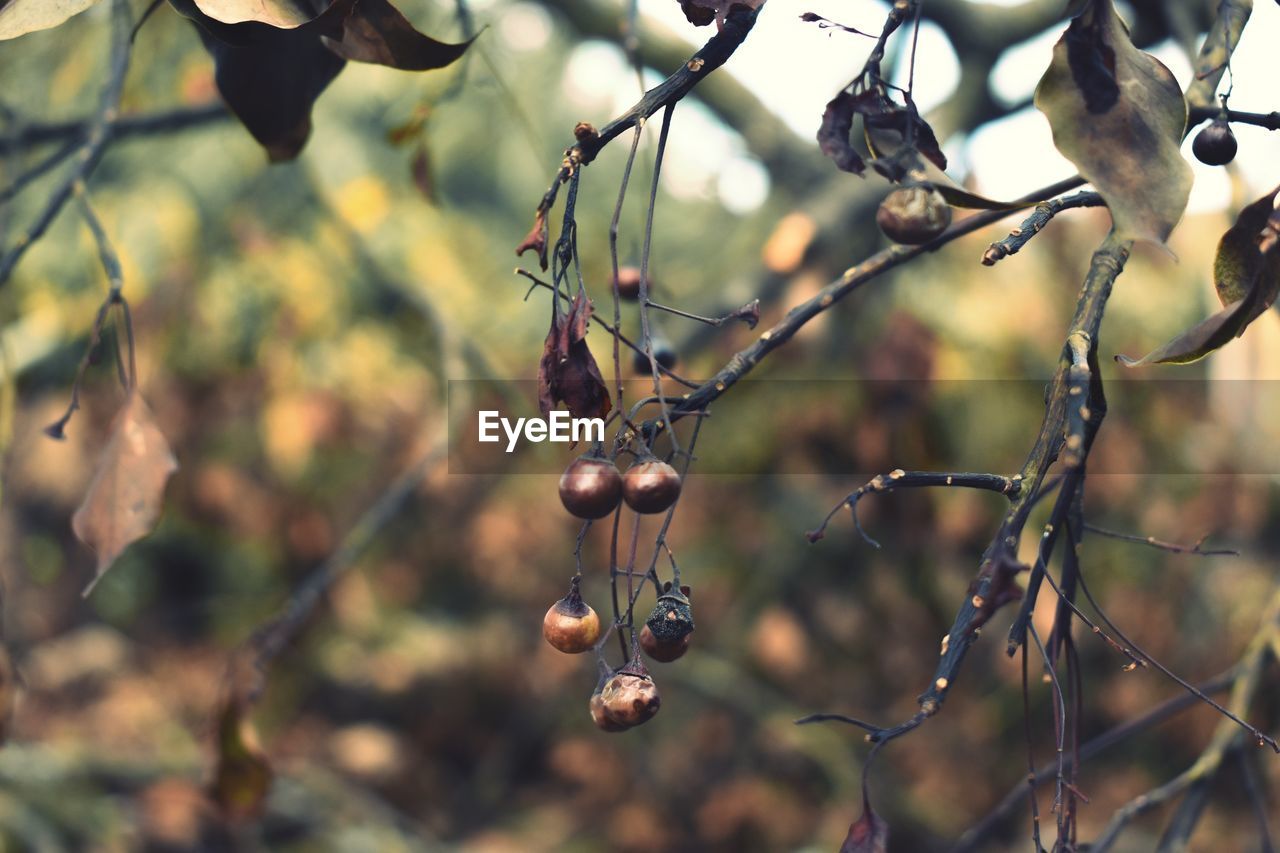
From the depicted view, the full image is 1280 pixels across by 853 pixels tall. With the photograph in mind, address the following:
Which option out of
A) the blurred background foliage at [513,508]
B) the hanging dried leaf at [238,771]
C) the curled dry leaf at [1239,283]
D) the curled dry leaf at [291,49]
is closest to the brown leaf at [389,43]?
the curled dry leaf at [291,49]

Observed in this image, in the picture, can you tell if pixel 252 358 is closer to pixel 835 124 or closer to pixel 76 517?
pixel 76 517

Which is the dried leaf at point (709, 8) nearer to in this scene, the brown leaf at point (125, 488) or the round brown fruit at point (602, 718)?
the round brown fruit at point (602, 718)

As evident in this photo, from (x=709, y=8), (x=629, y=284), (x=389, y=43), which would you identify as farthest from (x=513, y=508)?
(x=709, y=8)

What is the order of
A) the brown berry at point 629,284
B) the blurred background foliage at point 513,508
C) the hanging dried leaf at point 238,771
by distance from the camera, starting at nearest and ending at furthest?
the brown berry at point 629,284
the hanging dried leaf at point 238,771
the blurred background foliage at point 513,508

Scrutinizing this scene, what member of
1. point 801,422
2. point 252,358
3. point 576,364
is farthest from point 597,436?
point 252,358

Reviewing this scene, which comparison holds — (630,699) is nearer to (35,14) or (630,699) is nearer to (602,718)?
(602,718)

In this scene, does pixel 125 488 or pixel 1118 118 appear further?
pixel 125 488
